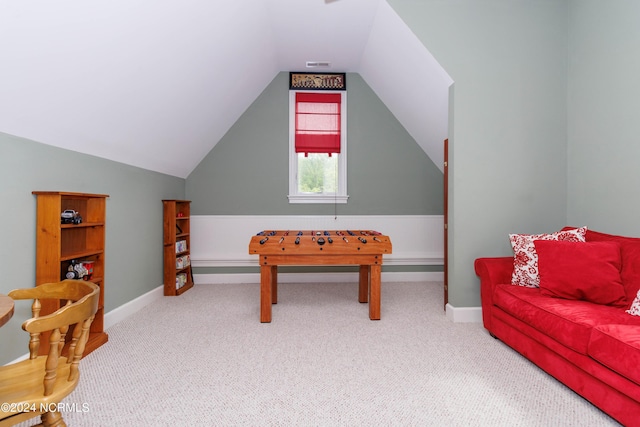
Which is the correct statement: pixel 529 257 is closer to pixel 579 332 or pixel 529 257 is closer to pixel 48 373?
pixel 579 332

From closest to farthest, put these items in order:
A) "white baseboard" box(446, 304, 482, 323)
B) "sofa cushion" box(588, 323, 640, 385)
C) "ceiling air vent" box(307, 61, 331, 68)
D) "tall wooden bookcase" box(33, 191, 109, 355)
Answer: "sofa cushion" box(588, 323, 640, 385) → "tall wooden bookcase" box(33, 191, 109, 355) → "white baseboard" box(446, 304, 482, 323) → "ceiling air vent" box(307, 61, 331, 68)

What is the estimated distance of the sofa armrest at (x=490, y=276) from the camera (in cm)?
245

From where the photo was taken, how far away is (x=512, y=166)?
286cm

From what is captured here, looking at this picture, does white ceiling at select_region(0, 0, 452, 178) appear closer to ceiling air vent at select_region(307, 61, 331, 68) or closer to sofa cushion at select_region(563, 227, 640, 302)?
ceiling air vent at select_region(307, 61, 331, 68)

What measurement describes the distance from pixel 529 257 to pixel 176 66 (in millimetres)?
3223

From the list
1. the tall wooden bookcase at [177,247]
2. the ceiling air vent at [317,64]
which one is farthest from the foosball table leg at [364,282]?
the ceiling air vent at [317,64]

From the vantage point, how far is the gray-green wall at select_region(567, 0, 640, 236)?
7.64 feet

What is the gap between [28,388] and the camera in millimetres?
1085

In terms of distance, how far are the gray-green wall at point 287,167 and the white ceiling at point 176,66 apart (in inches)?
6.1

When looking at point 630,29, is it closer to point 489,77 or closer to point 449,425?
point 489,77

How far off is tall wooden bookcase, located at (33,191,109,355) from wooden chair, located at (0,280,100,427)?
37.4 inches

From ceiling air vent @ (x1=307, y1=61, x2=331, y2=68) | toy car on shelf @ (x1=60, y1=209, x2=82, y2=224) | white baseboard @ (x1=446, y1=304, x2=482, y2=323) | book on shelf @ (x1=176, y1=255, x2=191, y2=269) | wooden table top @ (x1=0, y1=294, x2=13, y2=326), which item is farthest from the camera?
ceiling air vent @ (x1=307, y1=61, x2=331, y2=68)

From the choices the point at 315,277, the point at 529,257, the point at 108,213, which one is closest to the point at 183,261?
the point at 108,213

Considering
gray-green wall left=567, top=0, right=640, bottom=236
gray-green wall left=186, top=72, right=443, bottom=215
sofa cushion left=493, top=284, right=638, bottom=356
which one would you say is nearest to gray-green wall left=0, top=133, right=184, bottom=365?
gray-green wall left=186, top=72, right=443, bottom=215
